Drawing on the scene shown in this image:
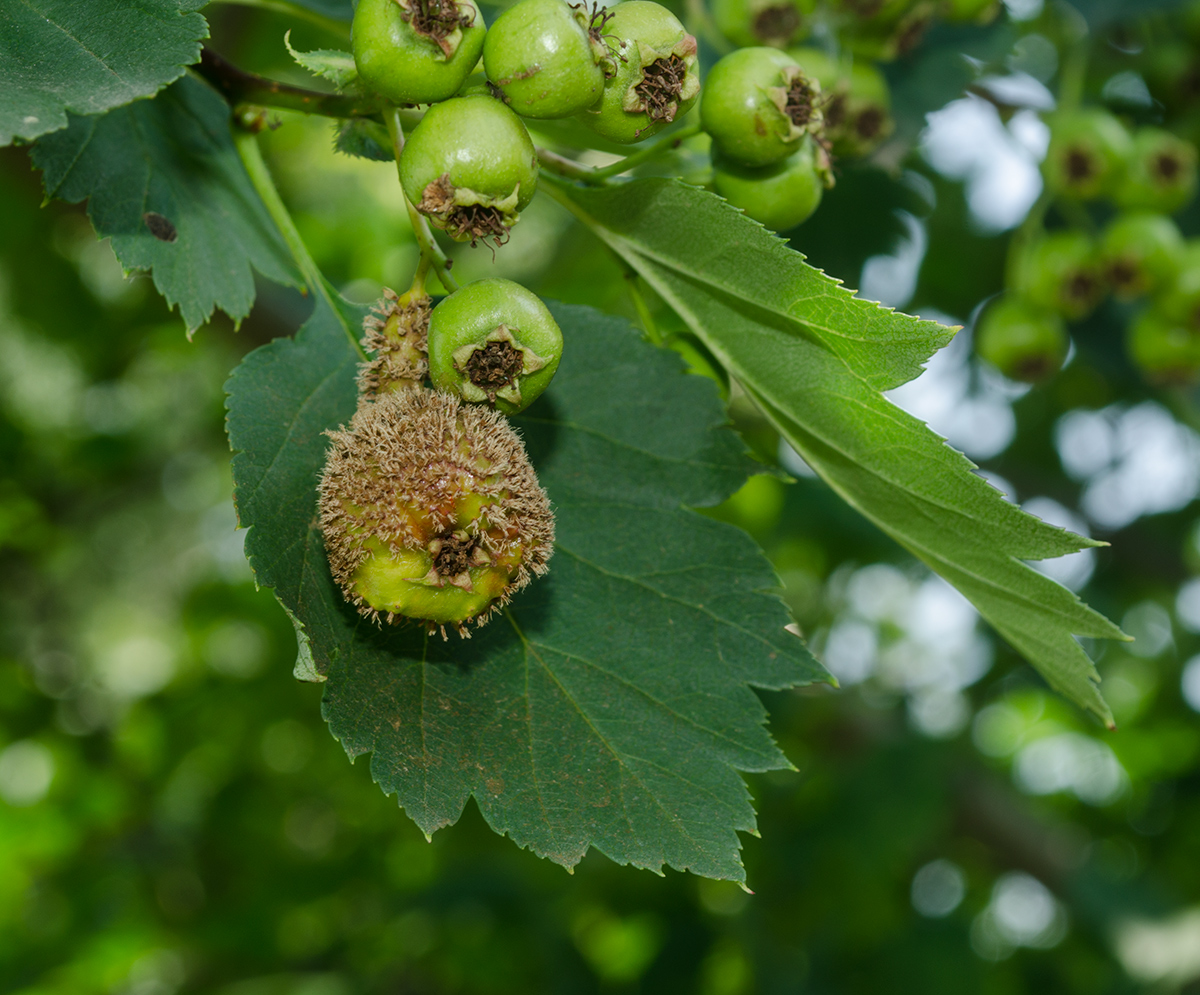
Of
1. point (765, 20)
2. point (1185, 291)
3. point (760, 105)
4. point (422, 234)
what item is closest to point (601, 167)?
point (760, 105)

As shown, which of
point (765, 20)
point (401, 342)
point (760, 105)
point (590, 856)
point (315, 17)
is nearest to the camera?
point (401, 342)

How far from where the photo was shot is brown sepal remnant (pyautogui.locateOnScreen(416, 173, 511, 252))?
2.84 ft

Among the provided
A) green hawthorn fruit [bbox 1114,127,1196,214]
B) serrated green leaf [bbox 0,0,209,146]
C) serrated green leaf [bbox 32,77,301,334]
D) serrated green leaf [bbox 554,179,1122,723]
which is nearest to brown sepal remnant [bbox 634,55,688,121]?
serrated green leaf [bbox 554,179,1122,723]

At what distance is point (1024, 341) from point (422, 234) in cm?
176

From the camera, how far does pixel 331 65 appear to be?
1.00 m

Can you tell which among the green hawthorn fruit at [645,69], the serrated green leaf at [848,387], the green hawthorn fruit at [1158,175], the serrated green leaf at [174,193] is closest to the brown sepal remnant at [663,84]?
the green hawthorn fruit at [645,69]

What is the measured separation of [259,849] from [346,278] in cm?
225

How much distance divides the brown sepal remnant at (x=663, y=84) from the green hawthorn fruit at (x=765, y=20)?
34.1 inches

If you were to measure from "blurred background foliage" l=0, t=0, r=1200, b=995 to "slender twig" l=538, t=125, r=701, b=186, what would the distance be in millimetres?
1428

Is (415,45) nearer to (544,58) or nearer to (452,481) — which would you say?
(544,58)

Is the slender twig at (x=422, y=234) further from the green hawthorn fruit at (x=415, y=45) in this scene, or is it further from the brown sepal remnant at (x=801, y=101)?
the brown sepal remnant at (x=801, y=101)

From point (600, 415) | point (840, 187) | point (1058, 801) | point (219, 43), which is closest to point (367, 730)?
point (600, 415)

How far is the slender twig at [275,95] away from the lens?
1051mm

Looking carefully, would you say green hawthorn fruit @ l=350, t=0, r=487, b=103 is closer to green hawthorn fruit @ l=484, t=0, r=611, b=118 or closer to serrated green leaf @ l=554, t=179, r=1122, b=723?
green hawthorn fruit @ l=484, t=0, r=611, b=118
